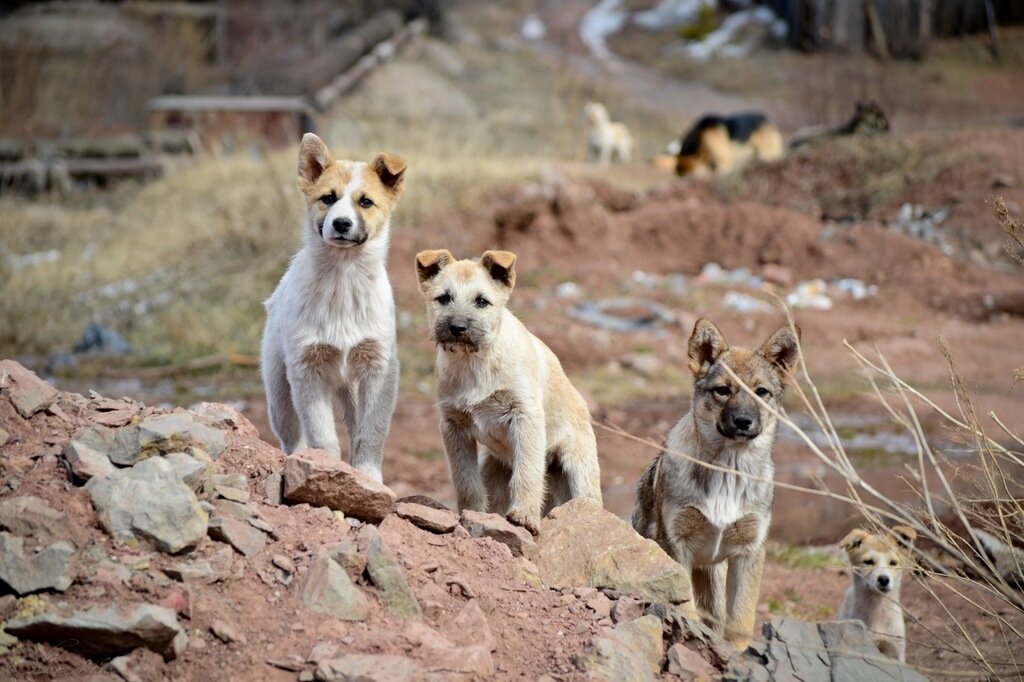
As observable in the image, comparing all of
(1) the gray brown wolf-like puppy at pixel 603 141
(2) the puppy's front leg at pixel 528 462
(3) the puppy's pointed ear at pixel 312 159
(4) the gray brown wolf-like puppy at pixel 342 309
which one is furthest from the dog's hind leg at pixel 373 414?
(1) the gray brown wolf-like puppy at pixel 603 141

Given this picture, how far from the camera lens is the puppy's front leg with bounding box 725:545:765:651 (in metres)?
6.62

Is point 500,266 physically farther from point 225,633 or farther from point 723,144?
point 723,144

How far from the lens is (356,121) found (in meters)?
28.0

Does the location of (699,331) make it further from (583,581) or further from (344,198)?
(344,198)

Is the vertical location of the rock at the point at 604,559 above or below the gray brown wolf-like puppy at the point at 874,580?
above

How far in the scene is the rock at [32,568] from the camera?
196 inches

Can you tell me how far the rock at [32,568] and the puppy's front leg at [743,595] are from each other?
3463mm

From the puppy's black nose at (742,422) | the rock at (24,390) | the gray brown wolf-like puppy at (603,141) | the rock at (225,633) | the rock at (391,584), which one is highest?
the rock at (24,390)

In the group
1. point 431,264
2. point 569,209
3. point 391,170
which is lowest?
point 569,209

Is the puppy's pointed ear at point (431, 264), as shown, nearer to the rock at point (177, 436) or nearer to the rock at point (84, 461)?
the rock at point (177, 436)

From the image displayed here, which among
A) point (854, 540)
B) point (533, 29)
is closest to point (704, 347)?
point (854, 540)

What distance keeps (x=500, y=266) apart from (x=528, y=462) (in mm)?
1107

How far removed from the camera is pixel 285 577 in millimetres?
5531

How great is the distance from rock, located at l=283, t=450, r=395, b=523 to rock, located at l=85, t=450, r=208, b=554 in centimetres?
64
